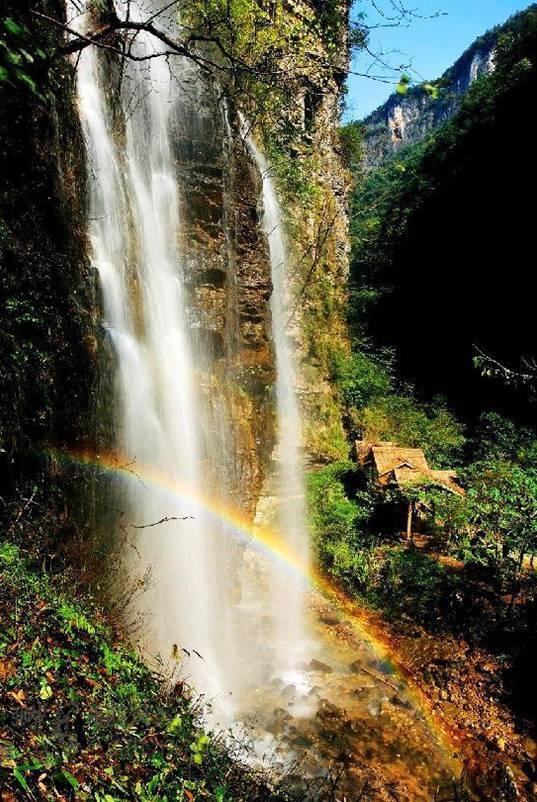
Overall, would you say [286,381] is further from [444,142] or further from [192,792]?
A: [444,142]

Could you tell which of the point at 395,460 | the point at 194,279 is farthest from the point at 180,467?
the point at 395,460

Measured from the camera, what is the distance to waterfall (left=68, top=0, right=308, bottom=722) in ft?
22.1

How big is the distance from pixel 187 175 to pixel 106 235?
2.49 m

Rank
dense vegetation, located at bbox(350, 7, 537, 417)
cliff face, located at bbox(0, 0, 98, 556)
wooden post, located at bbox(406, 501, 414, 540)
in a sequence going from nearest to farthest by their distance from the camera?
1. cliff face, located at bbox(0, 0, 98, 556)
2. wooden post, located at bbox(406, 501, 414, 540)
3. dense vegetation, located at bbox(350, 7, 537, 417)

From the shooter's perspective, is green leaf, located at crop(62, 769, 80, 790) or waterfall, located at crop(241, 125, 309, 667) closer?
green leaf, located at crop(62, 769, 80, 790)

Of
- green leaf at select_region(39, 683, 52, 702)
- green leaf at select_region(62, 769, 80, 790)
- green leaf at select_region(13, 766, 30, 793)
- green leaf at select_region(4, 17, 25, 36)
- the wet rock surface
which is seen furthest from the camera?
the wet rock surface

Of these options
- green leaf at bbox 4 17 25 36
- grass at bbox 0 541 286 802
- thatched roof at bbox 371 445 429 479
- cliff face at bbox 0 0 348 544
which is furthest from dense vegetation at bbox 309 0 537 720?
green leaf at bbox 4 17 25 36

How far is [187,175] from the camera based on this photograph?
8.45 m

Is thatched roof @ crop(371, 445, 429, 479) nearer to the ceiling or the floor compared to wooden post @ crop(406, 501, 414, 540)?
nearer to the ceiling

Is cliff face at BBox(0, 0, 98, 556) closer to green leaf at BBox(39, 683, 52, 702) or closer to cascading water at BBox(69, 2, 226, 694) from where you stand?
cascading water at BBox(69, 2, 226, 694)

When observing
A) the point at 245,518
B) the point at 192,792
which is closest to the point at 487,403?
the point at 245,518

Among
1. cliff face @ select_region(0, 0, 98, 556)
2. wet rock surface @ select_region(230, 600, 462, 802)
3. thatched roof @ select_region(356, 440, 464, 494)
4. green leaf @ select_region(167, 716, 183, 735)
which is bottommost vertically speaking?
wet rock surface @ select_region(230, 600, 462, 802)

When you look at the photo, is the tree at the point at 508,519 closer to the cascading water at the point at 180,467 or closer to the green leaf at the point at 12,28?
the cascading water at the point at 180,467

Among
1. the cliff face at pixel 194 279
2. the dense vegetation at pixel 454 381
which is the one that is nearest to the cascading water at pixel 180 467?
the cliff face at pixel 194 279
